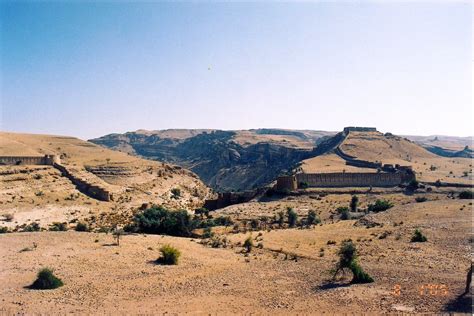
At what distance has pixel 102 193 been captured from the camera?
53.8m

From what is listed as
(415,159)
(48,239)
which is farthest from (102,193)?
(415,159)

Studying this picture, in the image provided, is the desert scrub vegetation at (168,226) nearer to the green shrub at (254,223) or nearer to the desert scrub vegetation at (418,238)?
the green shrub at (254,223)

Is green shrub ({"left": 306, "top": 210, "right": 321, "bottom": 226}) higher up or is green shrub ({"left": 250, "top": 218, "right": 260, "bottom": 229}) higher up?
green shrub ({"left": 306, "top": 210, "right": 321, "bottom": 226})

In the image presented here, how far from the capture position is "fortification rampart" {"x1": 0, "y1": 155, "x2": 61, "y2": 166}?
5694 cm

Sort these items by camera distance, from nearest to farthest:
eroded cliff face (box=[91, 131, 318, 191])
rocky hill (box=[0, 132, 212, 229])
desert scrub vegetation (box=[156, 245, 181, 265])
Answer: desert scrub vegetation (box=[156, 245, 181, 265])
rocky hill (box=[0, 132, 212, 229])
eroded cliff face (box=[91, 131, 318, 191])

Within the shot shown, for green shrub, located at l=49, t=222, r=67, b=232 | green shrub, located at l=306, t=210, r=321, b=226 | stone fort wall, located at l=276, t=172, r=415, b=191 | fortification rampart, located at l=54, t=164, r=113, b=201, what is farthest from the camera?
stone fort wall, located at l=276, t=172, r=415, b=191

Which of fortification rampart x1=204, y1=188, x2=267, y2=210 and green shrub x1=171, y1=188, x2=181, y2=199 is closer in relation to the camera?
fortification rampart x1=204, y1=188, x2=267, y2=210

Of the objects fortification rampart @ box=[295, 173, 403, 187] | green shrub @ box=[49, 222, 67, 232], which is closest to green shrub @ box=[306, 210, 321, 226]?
fortification rampart @ box=[295, 173, 403, 187]

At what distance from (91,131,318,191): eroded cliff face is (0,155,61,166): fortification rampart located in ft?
115

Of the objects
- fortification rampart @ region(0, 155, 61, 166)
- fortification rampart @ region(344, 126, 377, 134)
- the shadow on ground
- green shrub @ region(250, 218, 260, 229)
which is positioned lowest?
green shrub @ region(250, 218, 260, 229)

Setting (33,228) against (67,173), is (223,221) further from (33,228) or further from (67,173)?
(67,173)

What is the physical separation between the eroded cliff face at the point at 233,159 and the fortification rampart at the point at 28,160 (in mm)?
35035

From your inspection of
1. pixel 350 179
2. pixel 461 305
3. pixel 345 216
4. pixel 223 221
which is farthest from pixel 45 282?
pixel 350 179

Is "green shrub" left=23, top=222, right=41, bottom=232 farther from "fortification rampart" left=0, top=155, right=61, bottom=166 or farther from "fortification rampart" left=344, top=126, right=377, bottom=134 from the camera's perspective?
"fortification rampart" left=344, top=126, right=377, bottom=134
